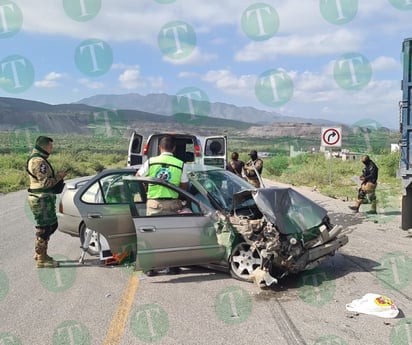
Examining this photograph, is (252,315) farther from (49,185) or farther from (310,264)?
(49,185)

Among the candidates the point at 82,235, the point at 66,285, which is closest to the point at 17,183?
the point at 82,235

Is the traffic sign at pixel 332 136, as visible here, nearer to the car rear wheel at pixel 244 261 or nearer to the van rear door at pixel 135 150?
the van rear door at pixel 135 150

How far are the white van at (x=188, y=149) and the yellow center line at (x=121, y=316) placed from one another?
4.89m

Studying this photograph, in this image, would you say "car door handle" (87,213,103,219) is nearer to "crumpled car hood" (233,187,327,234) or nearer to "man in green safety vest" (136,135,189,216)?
"man in green safety vest" (136,135,189,216)

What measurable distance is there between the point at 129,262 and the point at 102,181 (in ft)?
4.50

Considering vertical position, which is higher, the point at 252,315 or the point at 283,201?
the point at 283,201

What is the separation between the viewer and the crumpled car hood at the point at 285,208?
6.30 m

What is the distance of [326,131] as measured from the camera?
1959 centimetres

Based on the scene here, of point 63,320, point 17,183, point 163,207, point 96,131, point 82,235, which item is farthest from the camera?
point 96,131

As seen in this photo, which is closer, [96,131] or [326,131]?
[326,131]

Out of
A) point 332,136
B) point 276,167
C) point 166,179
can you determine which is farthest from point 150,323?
point 276,167

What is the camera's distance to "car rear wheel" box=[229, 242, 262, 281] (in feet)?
21.0

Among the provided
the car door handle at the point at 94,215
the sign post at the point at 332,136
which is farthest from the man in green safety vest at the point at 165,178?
the sign post at the point at 332,136

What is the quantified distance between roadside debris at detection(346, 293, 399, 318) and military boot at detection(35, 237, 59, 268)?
4.54 meters
